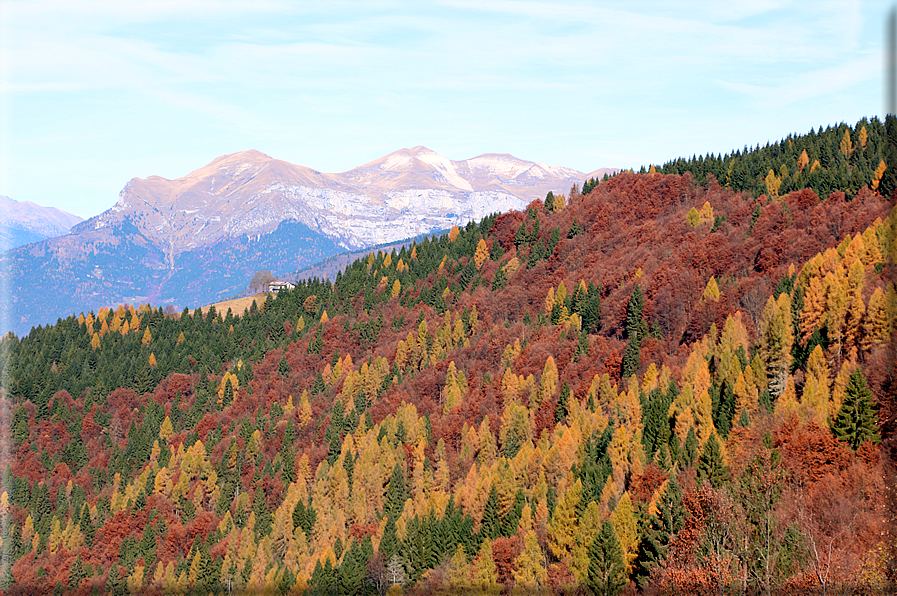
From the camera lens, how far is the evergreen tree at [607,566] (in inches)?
3700

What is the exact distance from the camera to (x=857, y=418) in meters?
108

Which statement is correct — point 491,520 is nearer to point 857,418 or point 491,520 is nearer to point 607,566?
point 607,566

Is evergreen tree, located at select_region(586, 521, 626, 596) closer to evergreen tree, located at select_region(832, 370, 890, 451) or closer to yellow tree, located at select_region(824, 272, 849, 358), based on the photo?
evergreen tree, located at select_region(832, 370, 890, 451)

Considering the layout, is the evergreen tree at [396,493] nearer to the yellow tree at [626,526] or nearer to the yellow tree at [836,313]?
the yellow tree at [626,526]

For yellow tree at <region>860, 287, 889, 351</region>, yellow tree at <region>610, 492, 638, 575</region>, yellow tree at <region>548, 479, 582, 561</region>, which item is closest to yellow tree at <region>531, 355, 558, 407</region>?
yellow tree at <region>548, 479, 582, 561</region>

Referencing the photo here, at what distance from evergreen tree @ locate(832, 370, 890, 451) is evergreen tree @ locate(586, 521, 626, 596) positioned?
3535 cm

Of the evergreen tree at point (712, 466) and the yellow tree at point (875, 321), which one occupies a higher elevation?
the yellow tree at point (875, 321)

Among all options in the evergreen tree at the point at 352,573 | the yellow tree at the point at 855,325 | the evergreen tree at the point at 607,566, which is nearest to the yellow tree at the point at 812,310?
the yellow tree at the point at 855,325

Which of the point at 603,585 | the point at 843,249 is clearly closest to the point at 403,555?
the point at 603,585

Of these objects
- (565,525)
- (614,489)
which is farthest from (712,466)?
(614,489)

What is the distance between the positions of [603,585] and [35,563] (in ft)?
494

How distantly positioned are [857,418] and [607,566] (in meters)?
40.4

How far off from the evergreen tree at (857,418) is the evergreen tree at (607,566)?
116 feet

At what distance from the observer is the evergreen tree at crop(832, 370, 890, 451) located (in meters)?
106
